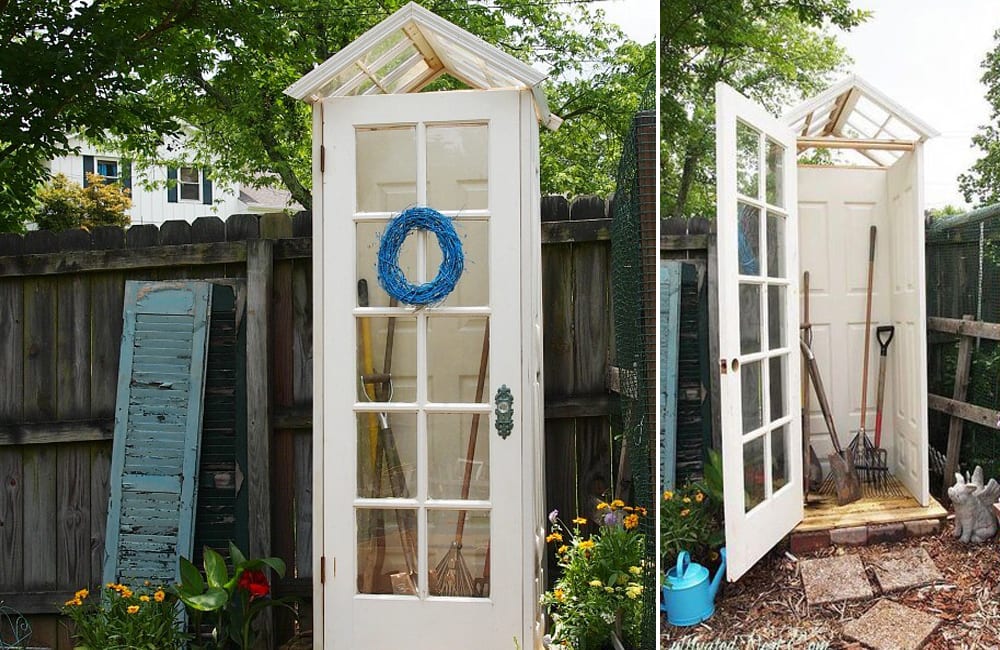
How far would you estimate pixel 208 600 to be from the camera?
2.16 meters

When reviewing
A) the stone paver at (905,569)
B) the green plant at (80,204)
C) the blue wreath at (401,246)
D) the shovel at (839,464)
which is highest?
the green plant at (80,204)

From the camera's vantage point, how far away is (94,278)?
2.52 metres

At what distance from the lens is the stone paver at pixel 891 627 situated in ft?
5.71

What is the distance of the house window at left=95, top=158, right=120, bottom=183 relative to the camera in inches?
267

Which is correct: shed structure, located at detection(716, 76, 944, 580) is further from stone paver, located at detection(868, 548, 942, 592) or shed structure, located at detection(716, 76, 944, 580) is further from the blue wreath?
the blue wreath

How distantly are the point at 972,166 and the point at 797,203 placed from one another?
0.44 meters

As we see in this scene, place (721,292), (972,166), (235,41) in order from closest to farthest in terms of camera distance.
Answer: (972,166) < (721,292) < (235,41)

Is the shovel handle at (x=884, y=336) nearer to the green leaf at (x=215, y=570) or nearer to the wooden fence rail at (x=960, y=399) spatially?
the wooden fence rail at (x=960, y=399)

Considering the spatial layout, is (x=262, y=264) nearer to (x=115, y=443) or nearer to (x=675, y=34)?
(x=115, y=443)

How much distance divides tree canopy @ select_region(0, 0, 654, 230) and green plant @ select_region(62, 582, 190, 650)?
6.69ft

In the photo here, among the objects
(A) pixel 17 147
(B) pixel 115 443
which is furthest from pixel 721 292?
(A) pixel 17 147

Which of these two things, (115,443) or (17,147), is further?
(17,147)

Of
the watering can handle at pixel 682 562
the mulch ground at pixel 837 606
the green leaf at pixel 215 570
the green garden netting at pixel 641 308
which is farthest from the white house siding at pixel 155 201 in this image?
the mulch ground at pixel 837 606

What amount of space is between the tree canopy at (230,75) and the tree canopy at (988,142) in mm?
1356
